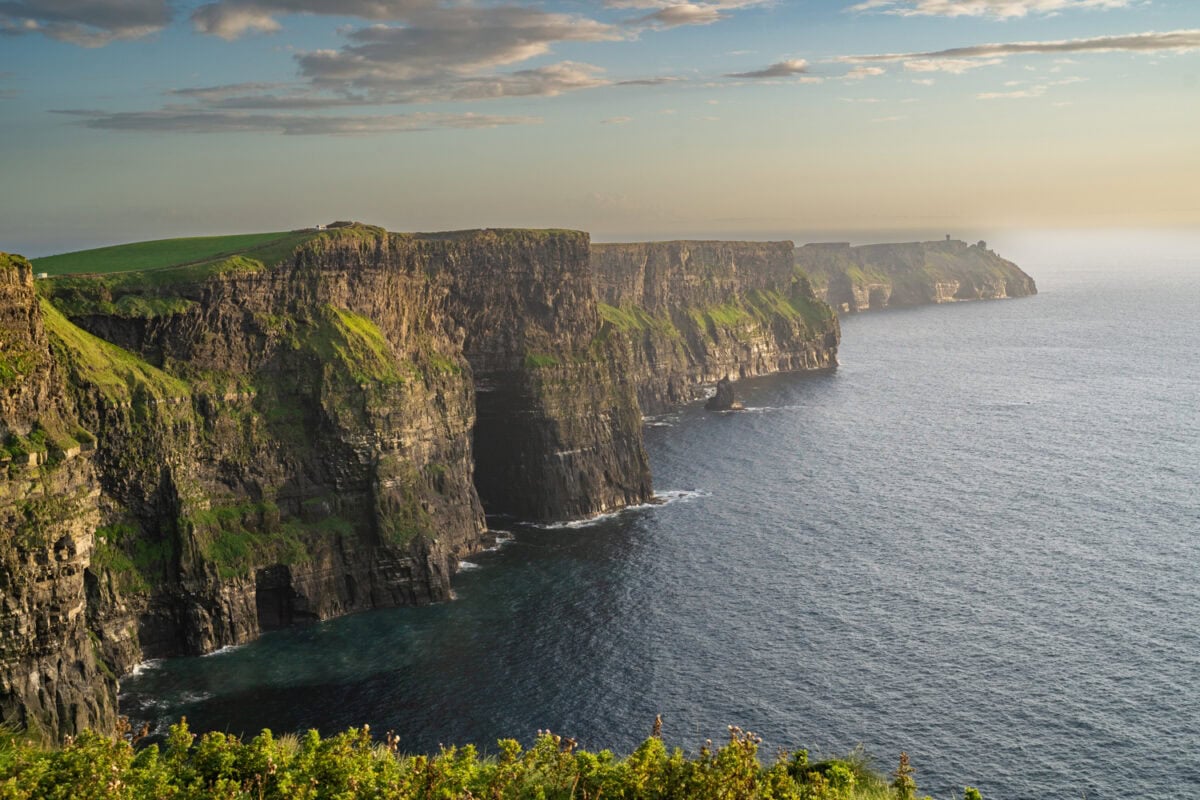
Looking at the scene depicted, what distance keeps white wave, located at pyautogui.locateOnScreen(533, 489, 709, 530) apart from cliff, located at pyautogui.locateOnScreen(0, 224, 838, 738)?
2857 millimetres

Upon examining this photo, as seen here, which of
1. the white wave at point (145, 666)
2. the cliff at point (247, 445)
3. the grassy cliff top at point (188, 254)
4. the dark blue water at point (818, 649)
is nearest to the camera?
the cliff at point (247, 445)

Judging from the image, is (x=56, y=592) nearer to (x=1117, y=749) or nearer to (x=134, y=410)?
(x=134, y=410)

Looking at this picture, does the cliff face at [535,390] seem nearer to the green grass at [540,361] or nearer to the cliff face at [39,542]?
the green grass at [540,361]

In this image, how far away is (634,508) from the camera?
570 feet

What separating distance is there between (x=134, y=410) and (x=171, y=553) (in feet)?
52.3

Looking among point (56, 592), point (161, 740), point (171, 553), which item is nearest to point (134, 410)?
point (171, 553)

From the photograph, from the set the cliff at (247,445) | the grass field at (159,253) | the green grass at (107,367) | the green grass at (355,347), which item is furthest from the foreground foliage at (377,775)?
the grass field at (159,253)

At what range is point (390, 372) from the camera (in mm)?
137625

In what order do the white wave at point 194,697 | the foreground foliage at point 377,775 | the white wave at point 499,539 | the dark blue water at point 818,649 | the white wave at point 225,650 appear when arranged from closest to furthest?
the foreground foliage at point 377,775
the dark blue water at point 818,649
the white wave at point 194,697
the white wave at point 225,650
the white wave at point 499,539

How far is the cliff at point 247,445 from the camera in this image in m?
91.4

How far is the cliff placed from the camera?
9144 cm

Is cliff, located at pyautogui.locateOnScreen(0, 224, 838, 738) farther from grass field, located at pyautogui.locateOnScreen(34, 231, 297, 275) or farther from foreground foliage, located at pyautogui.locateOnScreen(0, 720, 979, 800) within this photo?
foreground foliage, located at pyautogui.locateOnScreen(0, 720, 979, 800)

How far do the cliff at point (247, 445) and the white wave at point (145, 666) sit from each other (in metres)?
0.93

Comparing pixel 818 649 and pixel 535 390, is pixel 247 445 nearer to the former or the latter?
pixel 535 390
